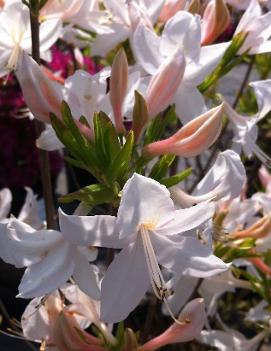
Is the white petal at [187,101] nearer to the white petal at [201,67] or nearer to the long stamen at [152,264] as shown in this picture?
the white petal at [201,67]

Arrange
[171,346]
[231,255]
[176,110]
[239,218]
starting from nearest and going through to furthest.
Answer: [176,110] < [231,255] < [239,218] < [171,346]

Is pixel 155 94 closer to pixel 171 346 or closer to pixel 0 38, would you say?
pixel 0 38

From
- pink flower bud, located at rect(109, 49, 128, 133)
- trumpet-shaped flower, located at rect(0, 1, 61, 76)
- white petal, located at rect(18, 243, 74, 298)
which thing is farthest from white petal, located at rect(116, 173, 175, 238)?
trumpet-shaped flower, located at rect(0, 1, 61, 76)

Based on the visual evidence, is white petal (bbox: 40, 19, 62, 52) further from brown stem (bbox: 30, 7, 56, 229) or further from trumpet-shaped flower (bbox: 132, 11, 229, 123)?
trumpet-shaped flower (bbox: 132, 11, 229, 123)

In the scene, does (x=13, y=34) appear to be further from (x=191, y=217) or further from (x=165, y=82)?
(x=191, y=217)

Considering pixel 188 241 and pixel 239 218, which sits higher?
pixel 188 241

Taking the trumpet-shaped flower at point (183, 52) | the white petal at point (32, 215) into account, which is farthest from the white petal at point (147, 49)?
the white petal at point (32, 215)

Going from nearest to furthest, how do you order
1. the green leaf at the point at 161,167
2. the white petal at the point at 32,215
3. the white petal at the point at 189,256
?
the white petal at the point at 189,256, the green leaf at the point at 161,167, the white petal at the point at 32,215

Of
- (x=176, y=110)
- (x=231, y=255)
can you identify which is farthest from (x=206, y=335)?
(x=176, y=110)
